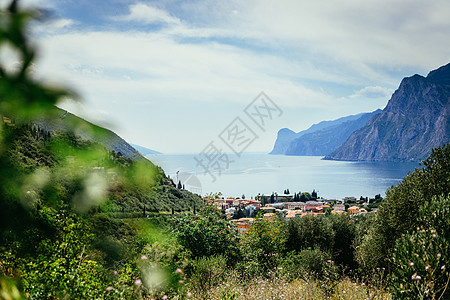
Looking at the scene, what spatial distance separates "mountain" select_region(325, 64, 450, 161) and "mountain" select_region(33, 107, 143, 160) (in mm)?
172157

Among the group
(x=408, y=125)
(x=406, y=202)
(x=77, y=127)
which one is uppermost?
(x=408, y=125)

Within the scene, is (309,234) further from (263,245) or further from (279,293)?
(279,293)

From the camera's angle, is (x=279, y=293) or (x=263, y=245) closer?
(x=279, y=293)

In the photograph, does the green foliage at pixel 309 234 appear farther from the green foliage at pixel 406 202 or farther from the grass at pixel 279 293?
the grass at pixel 279 293

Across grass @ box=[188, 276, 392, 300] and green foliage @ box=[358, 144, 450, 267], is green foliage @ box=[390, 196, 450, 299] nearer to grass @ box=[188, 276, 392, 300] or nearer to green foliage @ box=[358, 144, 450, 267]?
grass @ box=[188, 276, 392, 300]

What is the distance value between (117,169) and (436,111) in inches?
7924

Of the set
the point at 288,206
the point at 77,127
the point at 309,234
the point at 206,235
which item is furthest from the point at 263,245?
the point at 288,206

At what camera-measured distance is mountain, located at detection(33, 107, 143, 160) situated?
1.59ft

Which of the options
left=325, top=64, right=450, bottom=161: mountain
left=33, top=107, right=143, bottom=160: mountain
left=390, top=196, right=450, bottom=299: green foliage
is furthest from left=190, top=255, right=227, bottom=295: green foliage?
left=325, top=64, right=450, bottom=161: mountain

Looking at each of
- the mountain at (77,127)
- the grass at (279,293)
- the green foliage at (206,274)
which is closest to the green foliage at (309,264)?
the grass at (279,293)

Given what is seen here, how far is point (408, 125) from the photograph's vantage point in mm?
169875

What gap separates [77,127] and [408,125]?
199 metres

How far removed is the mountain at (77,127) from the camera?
0.48 meters

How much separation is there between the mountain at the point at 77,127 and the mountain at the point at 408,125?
565ft
